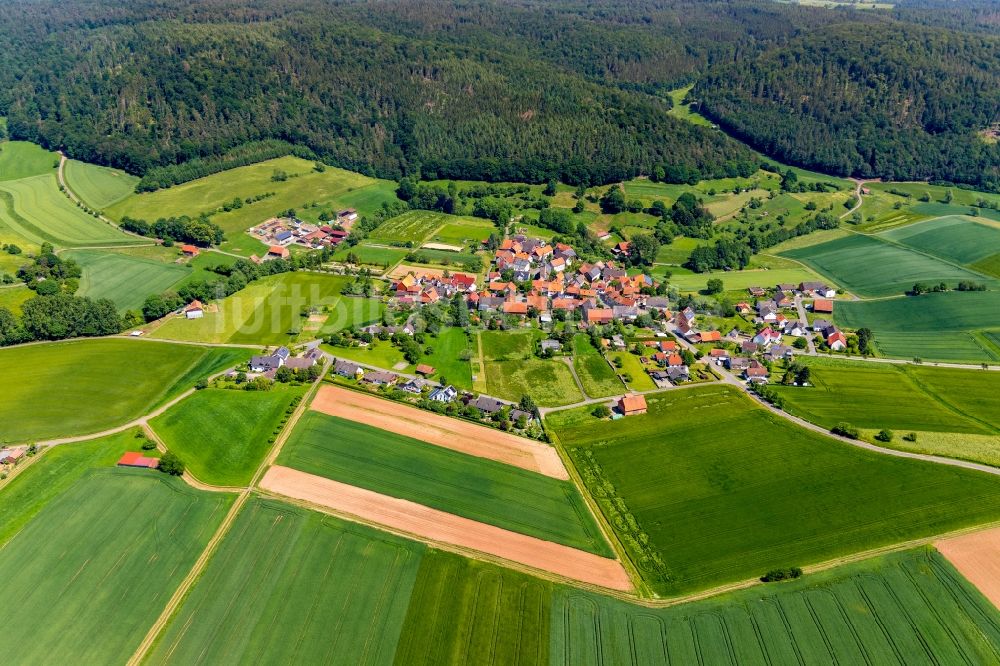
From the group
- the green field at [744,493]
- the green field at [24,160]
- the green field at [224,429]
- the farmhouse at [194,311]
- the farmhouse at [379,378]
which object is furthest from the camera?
the green field at [24,160]

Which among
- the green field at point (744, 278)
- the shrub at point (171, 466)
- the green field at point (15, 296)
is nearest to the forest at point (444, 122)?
the green field at point (744, 278)

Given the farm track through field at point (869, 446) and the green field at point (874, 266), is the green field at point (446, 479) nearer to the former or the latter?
the farm track through field at point (869, 446)

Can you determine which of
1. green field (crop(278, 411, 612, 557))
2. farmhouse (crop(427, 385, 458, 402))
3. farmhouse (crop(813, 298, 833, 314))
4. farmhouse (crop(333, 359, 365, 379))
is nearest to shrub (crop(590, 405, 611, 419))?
green field (crop(278, 411, 612, 557))

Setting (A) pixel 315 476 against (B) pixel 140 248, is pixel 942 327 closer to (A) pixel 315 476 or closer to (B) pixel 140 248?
(A) pixel 315 476

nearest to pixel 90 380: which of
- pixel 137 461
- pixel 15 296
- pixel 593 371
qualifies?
pixel 137 461

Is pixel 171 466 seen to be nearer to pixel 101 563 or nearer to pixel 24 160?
pixel 101 563

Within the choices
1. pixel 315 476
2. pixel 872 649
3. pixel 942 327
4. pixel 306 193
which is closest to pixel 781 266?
pixel 942 327
